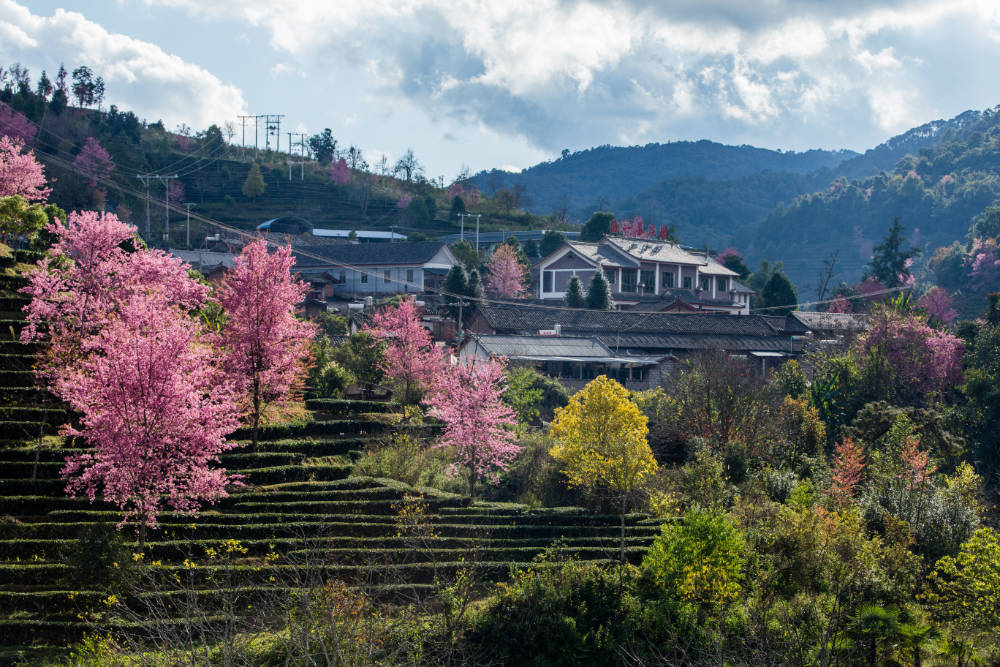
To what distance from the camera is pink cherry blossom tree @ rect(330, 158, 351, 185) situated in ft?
339

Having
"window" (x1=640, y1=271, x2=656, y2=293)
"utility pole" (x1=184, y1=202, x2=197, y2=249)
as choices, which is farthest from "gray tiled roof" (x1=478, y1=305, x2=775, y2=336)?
"utility pole" (x1=184, y1=202, x2=197, y2=249)

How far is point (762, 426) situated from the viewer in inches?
1480

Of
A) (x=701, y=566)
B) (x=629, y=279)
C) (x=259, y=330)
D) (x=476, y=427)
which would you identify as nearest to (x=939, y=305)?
(x=629, y=279)

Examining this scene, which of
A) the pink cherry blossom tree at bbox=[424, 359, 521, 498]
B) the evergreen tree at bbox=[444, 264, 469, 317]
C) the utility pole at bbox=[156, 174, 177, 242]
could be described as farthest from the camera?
the utility pole at bbox=[156, 174, 177, 242]

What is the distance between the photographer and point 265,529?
25438 millimetres

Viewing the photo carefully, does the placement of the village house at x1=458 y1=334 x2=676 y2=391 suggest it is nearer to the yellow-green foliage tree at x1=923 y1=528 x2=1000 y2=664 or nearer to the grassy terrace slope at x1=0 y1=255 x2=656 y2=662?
the grassy terrace slope at x1=0 y1=255 x2=656 y2=662

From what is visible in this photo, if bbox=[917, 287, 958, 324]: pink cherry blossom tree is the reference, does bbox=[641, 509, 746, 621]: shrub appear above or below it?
below

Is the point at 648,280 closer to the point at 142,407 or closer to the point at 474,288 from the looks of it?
the point at 474,288

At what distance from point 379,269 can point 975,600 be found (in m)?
52.5

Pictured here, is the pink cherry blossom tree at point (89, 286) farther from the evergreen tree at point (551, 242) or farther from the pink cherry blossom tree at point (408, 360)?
the evergreen tree at point (551, 242)

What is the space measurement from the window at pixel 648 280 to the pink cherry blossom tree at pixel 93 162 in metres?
48.6

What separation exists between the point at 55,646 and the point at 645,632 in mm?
14409

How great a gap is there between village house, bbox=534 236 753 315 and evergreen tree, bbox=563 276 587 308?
2.74 m

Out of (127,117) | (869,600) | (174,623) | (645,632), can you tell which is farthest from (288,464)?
(127,117)
